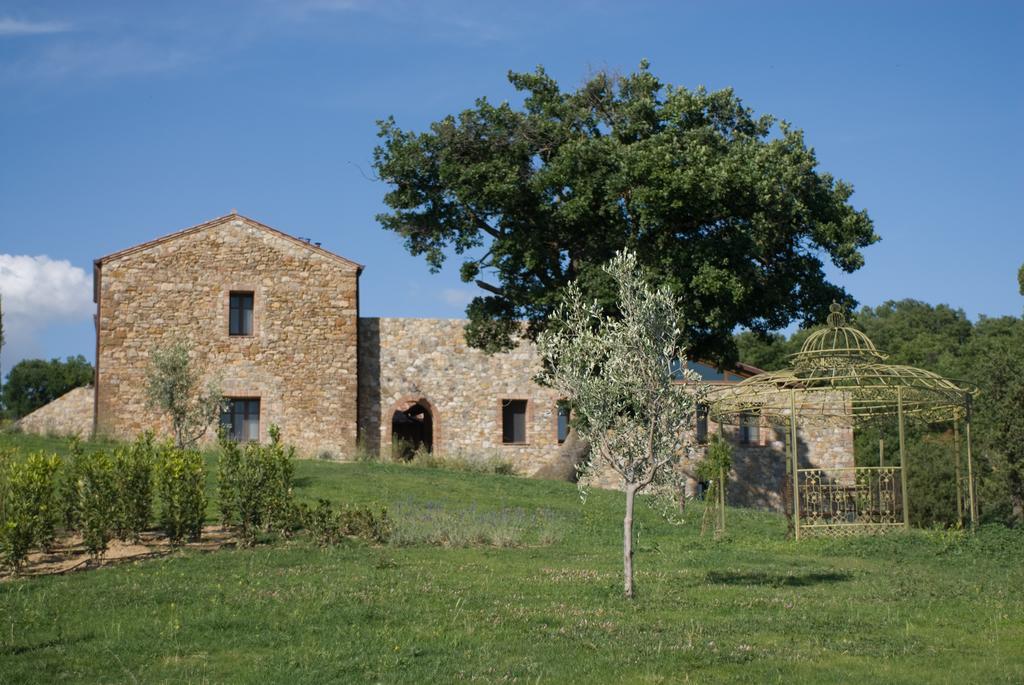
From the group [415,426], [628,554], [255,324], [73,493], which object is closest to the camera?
[628,554]

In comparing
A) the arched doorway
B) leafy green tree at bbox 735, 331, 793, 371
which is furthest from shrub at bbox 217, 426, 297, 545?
leafy green tree at bbox 735, 331, 793, 371

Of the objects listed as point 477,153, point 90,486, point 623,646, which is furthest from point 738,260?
point 623,646

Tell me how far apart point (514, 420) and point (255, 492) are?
19.3 metres

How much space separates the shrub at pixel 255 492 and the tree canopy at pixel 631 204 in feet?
35.0

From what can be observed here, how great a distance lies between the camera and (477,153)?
2827 centimetres

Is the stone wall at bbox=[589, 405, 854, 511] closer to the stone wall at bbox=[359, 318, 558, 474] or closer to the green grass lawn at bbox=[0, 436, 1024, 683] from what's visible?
the stone wall at bbox=[359, 318, 558, 474]

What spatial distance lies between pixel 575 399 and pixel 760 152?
1542 centimetres

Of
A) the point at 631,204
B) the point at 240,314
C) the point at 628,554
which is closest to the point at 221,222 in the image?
the point at 240,314

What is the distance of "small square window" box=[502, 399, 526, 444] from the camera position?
35.6 meters

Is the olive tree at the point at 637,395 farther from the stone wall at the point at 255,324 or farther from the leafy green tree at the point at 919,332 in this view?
the leafy green tree at the point at 919,332

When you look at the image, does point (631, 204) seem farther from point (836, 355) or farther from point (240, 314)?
point (240, 314)

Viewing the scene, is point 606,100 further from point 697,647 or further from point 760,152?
point 697,647

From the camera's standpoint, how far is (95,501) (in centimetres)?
1529

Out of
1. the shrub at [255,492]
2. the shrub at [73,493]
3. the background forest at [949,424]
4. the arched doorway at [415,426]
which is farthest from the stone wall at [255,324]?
the shrub at [73,493]
